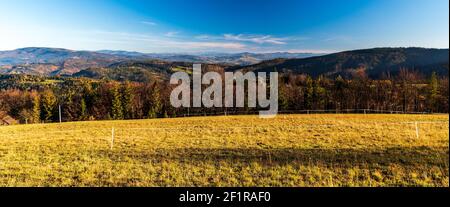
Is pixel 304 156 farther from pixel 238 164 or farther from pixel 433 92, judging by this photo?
pixel 433 92

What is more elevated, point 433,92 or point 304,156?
point 433,92

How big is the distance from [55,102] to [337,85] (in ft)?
199

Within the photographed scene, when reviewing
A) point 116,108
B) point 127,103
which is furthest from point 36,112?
point 127,103

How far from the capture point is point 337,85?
54.7 metres

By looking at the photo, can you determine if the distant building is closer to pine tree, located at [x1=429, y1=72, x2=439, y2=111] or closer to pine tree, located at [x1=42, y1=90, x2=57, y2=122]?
pine tree, located at [x1=42, y1=90, x2=57, y2=122]

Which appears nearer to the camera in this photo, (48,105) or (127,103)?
(48,105)

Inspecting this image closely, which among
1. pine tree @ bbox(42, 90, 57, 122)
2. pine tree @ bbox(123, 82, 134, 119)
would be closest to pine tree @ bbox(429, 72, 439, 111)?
pine tree @ bbox(123, 82, 134, 119)

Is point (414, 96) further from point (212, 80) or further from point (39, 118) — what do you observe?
point (39, 118)

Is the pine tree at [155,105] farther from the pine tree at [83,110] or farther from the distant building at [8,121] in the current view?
the distant building at [8,121]

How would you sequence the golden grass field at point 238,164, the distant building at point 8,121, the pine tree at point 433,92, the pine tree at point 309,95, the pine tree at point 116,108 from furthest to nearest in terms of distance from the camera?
the pine tree at point 309,95 < the pine tree at point 116,108 < the distant building at point 8,121 < the pine tree at point 433,92 < the golden grass field at point 238,164

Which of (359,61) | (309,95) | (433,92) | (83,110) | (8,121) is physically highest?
(359,61)

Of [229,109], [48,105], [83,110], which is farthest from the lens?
[229,109]

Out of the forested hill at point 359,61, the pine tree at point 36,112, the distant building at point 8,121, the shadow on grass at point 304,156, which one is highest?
the forested hill at point 359,61

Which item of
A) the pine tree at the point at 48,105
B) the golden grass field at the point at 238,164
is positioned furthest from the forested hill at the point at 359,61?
the golden grass field at the point at 238,164
